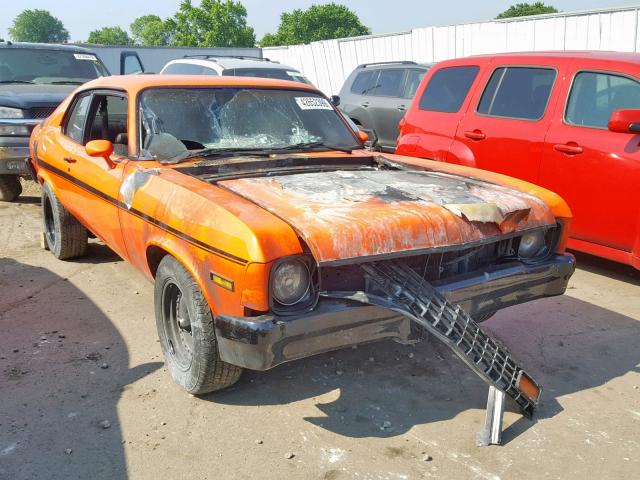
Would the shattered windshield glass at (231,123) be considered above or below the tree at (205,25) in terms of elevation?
below

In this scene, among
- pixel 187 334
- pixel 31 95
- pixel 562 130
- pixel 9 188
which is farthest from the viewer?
pixel 9 188

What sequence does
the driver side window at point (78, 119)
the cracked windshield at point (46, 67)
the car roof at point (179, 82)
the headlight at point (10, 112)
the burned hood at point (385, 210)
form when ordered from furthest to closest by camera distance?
1. the cracked windshield at point (46, 67)
2. the headlight at point (10, 112)
3. the driver side window at point (78, 119)
4. the car roof at point (179, 82)
5. the burned hood at point (385, 210)

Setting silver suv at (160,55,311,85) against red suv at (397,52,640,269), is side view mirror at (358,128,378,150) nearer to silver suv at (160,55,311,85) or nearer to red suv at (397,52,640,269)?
red suv at (397,52,640,269)

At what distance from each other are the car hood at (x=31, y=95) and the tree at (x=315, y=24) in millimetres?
78951

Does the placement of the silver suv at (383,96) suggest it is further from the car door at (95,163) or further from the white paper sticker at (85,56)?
the car door at (95,163)

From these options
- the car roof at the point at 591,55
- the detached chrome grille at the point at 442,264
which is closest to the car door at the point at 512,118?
the car roof at the point at 591,55

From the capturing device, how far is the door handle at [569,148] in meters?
5.07

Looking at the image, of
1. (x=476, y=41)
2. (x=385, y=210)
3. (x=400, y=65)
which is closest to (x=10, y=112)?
(x=385, y=210)

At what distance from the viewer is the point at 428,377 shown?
11.7 feet

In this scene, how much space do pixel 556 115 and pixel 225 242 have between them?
11.9 ft

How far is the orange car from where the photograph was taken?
2758 millimetres

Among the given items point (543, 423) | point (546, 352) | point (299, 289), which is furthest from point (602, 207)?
point (299, 289)

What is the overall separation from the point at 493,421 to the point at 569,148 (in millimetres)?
2917

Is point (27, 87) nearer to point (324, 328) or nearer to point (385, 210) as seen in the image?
point (385, 210)
